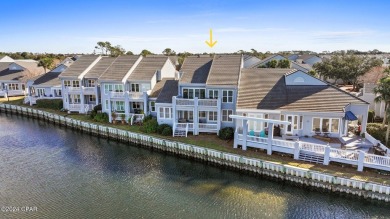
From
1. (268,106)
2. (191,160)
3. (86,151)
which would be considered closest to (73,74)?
(86,151)

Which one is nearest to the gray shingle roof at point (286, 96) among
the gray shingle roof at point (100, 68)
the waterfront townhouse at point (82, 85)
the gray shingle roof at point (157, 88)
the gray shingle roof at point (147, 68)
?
the gray shingle roof at point (157, 88)

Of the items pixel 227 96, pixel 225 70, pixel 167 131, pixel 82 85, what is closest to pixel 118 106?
pixel 82 85

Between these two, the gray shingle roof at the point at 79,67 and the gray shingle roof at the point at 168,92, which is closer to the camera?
the gray shingle roof at the point at 168,92

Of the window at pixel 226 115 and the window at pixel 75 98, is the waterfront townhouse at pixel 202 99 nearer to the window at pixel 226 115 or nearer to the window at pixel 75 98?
the window at pixel 226 115

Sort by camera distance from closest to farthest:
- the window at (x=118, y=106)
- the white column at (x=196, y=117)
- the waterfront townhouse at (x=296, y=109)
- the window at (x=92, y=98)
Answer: the waterfront townhouse at (x=296, y=109)
the white column at (x=196, y=117)
the window at (x=118, y=106)
the window at (x=92, y=98)

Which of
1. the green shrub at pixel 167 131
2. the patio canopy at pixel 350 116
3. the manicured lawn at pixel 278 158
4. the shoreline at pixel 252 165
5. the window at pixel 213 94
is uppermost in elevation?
the window at pixel 213 94

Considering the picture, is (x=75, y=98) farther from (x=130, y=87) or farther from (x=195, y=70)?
(x=195, y=70)
